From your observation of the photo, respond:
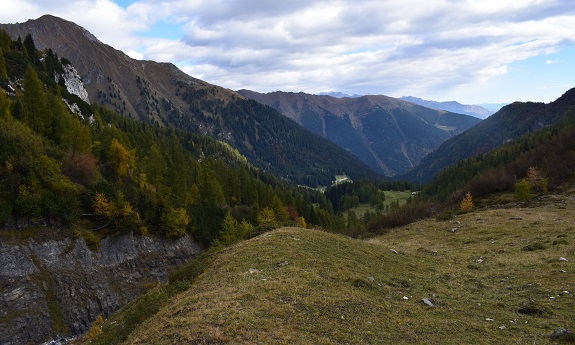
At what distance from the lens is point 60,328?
47.4m

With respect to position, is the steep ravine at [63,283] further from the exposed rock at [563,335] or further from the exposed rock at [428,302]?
the exposed rock at [563,335]

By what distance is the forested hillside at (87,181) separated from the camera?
180ft

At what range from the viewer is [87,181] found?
67.9m

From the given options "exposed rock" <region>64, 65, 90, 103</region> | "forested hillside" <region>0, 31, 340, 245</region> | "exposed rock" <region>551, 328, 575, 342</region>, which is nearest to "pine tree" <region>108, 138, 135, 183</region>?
"forested hillside" <region>0, 31, 340, 245</region>

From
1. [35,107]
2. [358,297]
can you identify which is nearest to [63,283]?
[35,107]

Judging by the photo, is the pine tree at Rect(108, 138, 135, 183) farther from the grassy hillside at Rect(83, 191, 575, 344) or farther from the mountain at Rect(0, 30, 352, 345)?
the grassy hillside at Rect(83, 191, 575, 344)

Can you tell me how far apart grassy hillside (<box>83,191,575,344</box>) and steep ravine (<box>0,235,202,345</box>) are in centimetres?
3057

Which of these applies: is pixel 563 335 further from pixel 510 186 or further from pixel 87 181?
pixel 510 186

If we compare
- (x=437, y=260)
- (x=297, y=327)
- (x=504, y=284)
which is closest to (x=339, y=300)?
(x=297, y=327)

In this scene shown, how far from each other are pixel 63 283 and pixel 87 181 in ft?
75.2

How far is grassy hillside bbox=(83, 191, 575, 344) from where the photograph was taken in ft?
52.0

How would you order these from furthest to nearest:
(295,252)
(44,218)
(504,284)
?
1. (44,218)
2. (295,252)
3. (504,284)

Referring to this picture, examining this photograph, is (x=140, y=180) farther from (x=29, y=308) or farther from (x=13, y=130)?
(x=29, y=308)

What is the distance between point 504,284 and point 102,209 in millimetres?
61795
